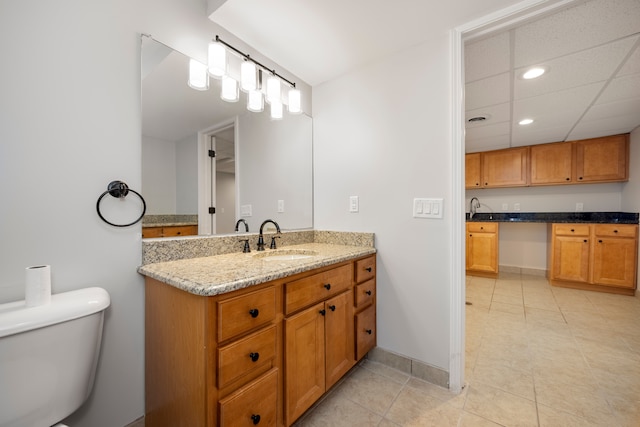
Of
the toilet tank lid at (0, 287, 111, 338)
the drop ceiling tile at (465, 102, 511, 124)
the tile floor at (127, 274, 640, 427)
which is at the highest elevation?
the drop ceiling tile at (465, 102, 511, 124)

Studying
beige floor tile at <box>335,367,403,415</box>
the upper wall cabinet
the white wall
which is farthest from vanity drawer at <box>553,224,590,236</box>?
beige floor tile at <box>335,367,403,415</box>

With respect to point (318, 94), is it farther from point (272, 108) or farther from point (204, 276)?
point (204, 276)

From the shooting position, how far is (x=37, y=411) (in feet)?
2.45

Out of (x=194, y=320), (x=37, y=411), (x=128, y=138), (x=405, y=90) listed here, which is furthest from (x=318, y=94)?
(x=37, y=411)

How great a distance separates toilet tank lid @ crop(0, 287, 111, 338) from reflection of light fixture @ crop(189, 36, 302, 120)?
3.58 feet

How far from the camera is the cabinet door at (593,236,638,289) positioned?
9.92 feet

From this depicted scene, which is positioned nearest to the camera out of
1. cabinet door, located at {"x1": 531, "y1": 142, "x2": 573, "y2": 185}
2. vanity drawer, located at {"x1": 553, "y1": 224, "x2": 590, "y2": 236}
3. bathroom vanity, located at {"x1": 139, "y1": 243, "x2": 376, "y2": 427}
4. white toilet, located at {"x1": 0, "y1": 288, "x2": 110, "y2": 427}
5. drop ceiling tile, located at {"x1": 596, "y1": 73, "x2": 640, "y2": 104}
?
white toilet, located at {"x1": 0, "y1": 288, "x2": 110, "y2": 427}

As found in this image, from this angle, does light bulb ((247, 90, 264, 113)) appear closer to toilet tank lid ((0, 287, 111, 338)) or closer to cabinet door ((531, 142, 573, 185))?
toilet tank lid ((0, 287, 111, 338))

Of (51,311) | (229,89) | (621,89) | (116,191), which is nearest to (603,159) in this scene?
(621,89)

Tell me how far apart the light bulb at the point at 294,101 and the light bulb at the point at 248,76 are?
0.34 m

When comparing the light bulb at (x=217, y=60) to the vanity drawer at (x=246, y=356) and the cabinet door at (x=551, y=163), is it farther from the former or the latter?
the cabinet door at (x=551, y=163)

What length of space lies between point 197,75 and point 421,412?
2128 millimetres

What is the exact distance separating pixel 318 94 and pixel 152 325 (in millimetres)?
1891

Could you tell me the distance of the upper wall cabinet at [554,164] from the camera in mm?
3322
